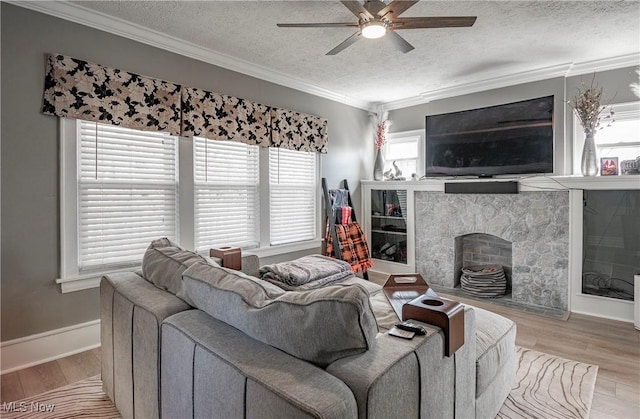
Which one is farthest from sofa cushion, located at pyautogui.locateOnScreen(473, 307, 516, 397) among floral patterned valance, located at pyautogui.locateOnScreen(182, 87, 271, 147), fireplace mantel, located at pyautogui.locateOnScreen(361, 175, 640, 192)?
floral patterned valance, located at pyautogui.locateOnScreen(182, 87, 271, 147)

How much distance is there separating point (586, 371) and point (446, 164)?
2.77m

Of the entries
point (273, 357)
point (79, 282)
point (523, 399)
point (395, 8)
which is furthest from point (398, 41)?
point (79, 282)

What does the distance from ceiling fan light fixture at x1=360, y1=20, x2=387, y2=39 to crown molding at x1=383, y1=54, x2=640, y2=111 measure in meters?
2.49

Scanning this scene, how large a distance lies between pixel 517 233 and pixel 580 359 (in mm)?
1561

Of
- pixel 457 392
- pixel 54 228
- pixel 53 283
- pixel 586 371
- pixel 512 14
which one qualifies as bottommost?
pixel 586 371

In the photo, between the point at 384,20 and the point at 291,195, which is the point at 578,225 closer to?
the point at 384,20

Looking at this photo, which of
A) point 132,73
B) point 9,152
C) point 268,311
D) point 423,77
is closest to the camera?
point 268,311

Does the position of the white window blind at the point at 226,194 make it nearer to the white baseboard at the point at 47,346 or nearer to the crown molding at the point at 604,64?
the white baseboard at the point at 47,346

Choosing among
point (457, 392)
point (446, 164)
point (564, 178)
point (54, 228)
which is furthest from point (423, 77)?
point (54, 228)

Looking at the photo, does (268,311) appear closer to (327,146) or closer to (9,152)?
(9,152)

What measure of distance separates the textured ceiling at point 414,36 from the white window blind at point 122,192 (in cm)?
100

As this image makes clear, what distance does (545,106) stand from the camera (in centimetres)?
379

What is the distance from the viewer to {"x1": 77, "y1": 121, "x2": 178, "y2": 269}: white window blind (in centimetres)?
269

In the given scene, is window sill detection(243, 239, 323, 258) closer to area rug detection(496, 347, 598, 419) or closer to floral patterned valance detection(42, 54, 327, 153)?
floral patterned valance detection(42, 54, 327, 153)
